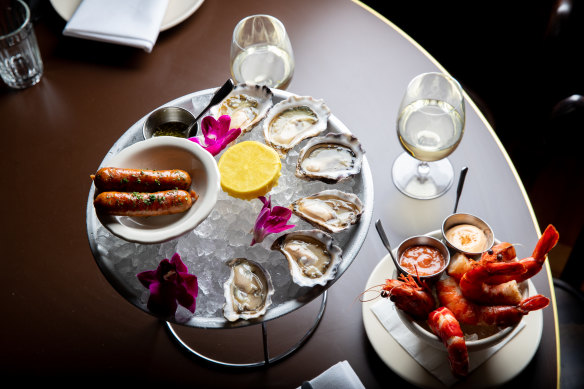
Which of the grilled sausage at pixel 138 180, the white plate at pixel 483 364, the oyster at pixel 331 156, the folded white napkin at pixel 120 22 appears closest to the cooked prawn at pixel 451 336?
the white plate at pixel 483 364

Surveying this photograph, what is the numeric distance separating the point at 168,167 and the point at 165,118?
8.9 inches

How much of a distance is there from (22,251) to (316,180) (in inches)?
35.3

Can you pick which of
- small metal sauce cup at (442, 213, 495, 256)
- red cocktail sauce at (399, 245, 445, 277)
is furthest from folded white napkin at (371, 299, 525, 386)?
small metal sauce cup at (442, 213, 495, 256)

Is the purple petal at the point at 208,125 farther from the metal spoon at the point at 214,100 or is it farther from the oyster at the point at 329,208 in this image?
the oyster at the point at 329,208

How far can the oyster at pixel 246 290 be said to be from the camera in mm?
1197

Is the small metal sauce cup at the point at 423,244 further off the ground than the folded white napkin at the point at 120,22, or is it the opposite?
Answer: the small metal sauce cup at the point at 423,244

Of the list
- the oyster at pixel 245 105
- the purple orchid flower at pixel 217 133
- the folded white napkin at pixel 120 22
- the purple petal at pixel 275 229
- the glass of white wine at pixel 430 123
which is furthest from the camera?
the folded white napkin at pixel 120 22

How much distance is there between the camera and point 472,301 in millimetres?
1369

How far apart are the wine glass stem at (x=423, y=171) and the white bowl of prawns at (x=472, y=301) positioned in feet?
1.34

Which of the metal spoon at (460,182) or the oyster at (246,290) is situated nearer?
the oyster at (246,290)

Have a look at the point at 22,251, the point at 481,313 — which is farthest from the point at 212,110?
the point at 481,313

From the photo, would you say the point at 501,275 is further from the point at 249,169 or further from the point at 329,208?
the point at 249,169

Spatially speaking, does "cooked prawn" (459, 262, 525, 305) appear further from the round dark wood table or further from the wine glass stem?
the wine glass stem

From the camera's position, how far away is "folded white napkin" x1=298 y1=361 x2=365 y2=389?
139 cm
